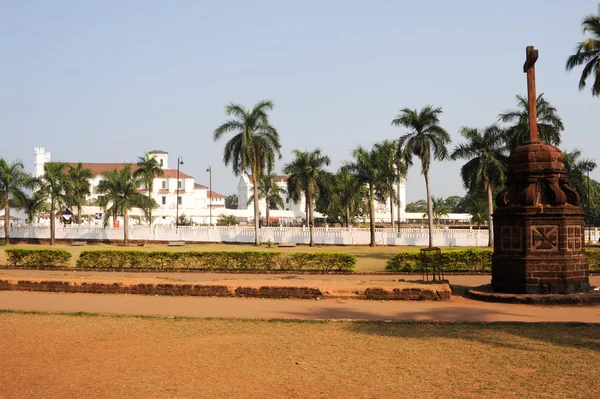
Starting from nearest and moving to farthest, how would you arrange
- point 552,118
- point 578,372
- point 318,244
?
point 578,372 → point 552,118 → point 318,244

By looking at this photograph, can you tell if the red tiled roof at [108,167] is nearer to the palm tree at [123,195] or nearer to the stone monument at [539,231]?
the palm tree at [123,195]

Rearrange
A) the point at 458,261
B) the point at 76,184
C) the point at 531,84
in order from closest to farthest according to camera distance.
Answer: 1. the point at 531,84
2. the point at 458,261
3. the point at 76,184

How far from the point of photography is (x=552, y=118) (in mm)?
34906

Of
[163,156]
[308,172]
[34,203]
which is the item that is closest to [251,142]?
[308,172]

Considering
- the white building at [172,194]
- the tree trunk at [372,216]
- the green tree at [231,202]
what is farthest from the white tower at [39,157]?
the tree trunk at [372,216]

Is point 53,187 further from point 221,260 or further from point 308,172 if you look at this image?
point 221,260

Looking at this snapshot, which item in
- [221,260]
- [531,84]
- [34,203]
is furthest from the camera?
[34,203]

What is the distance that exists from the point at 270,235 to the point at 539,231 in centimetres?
3245

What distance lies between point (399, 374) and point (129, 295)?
9892 mm

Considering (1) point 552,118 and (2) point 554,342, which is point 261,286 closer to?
(2) point 554,342

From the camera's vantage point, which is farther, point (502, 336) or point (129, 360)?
point (502, 336)

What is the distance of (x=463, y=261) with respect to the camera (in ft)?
71.5

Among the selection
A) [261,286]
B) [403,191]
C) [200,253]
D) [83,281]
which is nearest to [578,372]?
[261,286]

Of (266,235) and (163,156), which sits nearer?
(266,235)
